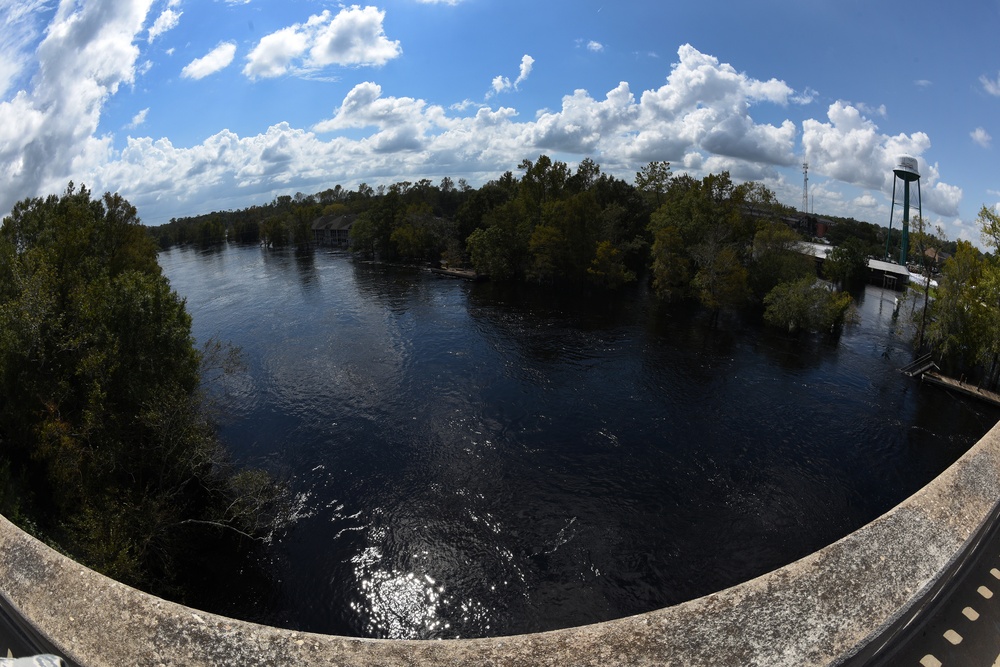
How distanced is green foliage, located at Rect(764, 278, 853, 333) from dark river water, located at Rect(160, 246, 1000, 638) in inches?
65.0

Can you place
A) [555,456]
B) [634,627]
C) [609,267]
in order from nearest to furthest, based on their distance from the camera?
1. [634,627]
2. [555,456]
3. [609,267]

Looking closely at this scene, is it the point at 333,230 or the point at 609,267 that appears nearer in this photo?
the point at 609,267

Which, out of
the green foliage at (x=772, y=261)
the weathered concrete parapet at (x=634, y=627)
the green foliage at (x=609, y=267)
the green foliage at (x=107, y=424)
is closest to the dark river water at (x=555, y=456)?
the green foliage at (x=107, y=424)

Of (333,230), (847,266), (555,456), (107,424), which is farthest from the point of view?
(333,230)

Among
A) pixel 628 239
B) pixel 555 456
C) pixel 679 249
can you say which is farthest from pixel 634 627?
pixel 628 239

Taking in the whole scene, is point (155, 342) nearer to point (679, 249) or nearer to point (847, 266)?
point (679, 249)

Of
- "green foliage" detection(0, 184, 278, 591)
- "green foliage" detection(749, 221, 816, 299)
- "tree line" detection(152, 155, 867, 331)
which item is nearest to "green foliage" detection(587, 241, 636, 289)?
"tree line" detection(152, 155, 867, 331)

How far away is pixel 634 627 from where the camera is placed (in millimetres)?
5324

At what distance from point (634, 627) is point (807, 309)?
128 ft

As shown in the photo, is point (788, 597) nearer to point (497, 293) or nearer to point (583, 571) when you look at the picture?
point (583, 571)

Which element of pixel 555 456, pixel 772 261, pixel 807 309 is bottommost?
pixel 555 456

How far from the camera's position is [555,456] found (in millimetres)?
21203

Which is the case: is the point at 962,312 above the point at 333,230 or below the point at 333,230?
below

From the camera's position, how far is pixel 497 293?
5347cm
